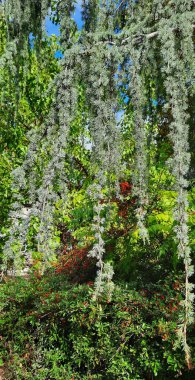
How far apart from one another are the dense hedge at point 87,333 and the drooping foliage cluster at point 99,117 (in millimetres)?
1491

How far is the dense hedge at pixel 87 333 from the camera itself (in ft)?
12.2

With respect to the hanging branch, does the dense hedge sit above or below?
below

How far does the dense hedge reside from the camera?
372cm

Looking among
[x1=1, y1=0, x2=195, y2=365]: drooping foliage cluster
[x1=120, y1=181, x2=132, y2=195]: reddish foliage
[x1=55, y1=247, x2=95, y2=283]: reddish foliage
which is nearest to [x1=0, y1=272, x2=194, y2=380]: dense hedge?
[x1=55, y1=247, x2=95, y2=283]: reddish foliage

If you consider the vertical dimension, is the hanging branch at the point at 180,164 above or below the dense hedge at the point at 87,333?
above

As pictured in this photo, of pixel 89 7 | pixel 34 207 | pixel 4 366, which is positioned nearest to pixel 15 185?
pixel 34 207

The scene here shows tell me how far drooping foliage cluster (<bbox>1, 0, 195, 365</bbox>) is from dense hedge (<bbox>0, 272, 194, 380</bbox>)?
1491mm

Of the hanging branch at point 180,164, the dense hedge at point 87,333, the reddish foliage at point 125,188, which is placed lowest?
the dense hedge at point 87,333

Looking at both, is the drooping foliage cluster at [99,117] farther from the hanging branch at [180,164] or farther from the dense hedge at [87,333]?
the dense hedge at [87,333]

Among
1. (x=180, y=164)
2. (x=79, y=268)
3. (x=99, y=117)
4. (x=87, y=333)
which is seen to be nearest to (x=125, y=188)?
(x=79, y=268)

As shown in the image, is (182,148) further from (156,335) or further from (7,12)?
(156,335)

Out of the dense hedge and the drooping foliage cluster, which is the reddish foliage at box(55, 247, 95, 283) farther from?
the drooping foliage cluster

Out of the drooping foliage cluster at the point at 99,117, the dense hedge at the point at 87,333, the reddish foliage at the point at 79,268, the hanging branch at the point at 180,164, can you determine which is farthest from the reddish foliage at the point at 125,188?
the hanging branch at the point at 180,164

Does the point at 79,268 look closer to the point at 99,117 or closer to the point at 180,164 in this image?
the point at 99,117
